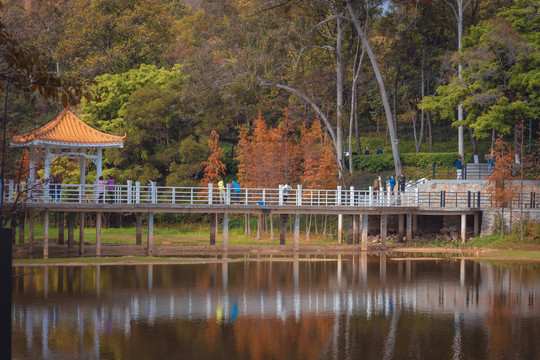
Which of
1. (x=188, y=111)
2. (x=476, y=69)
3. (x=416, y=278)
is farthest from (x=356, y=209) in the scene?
(x=188, y=111)

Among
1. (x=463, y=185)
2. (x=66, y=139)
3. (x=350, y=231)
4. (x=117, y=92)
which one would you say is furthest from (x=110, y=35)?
(x=463, y=185)

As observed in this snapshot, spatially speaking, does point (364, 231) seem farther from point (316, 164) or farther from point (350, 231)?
point (316, 164)

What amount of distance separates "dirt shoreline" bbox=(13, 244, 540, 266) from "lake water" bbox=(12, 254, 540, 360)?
247cm

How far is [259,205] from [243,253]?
250cm

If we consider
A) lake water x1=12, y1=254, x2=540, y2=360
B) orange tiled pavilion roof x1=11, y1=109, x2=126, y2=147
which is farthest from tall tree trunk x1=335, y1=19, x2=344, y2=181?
lake water x1=12, y1=254, x2=540, y2=360

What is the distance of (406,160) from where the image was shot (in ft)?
166

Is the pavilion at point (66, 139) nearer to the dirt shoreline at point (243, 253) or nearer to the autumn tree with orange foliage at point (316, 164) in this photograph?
the dirt shoreline at point (243, 253)

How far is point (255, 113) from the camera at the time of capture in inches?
2096

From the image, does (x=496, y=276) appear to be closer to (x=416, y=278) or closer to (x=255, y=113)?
(x=416, y=278)

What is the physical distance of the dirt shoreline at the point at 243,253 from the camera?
32406 millimetres

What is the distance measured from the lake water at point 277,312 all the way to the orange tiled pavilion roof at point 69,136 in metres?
7.39

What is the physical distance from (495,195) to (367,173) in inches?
532

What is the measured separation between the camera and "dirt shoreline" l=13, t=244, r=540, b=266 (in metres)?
32.4

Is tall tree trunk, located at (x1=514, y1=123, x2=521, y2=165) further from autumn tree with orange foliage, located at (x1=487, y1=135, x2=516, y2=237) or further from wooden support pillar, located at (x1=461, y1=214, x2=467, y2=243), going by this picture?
wooden support pillar, located at (x1=461, y1=214, x2=467, y2=243)
